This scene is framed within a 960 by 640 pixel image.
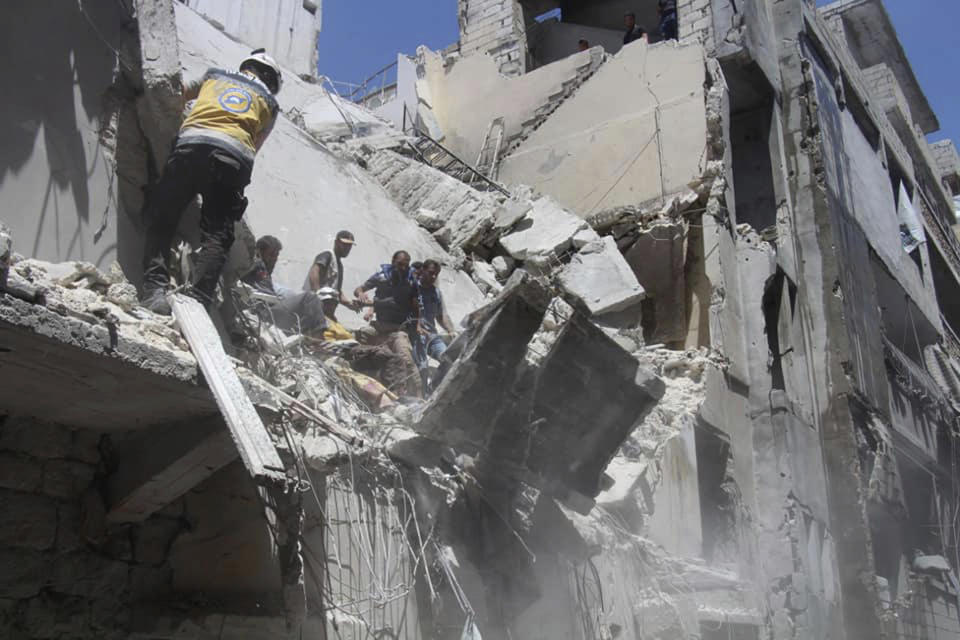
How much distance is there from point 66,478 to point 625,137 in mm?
9201

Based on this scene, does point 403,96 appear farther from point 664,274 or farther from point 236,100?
point 236,100

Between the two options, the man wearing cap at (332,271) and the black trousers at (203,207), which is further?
the man wearing cap at (332,271)

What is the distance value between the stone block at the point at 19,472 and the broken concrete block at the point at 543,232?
6.39m

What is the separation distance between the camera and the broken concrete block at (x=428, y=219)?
31.2ft

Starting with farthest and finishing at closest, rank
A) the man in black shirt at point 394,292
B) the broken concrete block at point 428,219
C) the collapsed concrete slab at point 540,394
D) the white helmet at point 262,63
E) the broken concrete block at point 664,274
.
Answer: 1. the broken concrete block at point 664,274
2. the broken concrete block at point 428,219
3. the man in black shirt at point 394,292
4. the collapsed concrete slab at point 540,394
5. the white helmet at point 262,63

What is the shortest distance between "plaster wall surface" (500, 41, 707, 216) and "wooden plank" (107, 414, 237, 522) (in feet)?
27.0

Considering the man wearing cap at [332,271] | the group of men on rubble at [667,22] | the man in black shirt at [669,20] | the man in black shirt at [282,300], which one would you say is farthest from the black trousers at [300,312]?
the man in black shirt at [669,20]

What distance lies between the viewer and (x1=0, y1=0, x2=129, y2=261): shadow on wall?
3.66 meters

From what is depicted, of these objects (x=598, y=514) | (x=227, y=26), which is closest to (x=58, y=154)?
(x=598, y=514)

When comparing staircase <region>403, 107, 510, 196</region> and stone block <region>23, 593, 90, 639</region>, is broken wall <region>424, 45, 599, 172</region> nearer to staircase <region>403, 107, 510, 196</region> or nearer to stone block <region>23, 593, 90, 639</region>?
staircase <region>403, 107, 510, 196</region>

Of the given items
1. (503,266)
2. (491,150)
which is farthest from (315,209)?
(491,150)

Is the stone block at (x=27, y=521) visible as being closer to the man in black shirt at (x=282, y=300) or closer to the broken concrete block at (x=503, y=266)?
the man in black shirt at (x=282, y=300)

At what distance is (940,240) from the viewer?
20.4m

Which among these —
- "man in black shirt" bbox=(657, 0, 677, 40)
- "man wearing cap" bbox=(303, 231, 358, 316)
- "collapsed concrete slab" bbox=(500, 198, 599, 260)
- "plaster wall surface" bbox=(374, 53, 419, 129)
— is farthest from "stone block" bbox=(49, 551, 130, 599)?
"man in black shirt" bbox=(657, 0, 677, 40)
